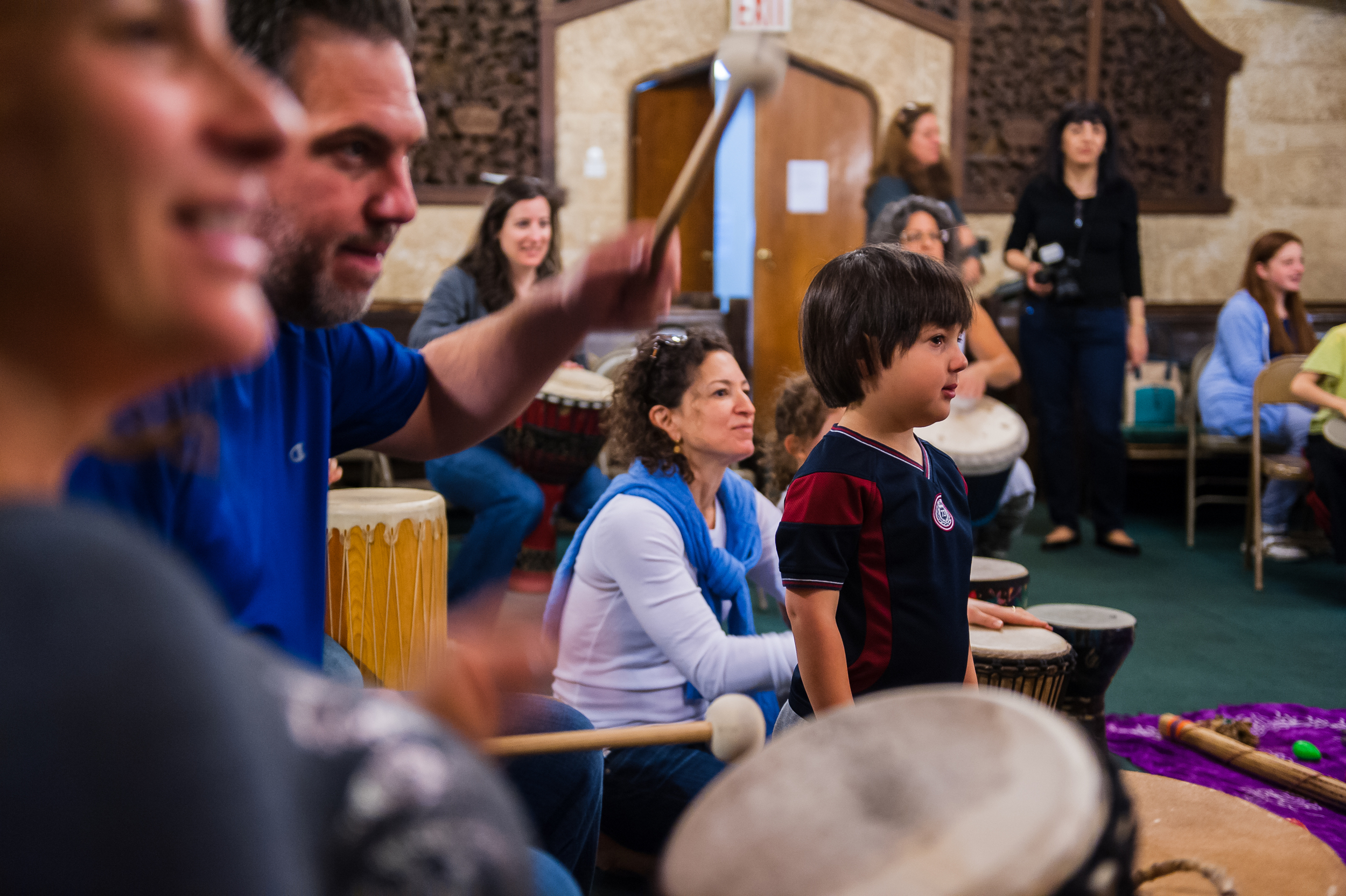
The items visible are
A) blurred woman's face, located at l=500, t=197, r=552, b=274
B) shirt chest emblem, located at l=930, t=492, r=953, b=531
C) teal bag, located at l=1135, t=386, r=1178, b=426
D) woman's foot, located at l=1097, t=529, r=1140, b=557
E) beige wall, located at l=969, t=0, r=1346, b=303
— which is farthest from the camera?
beige wall, located at l=969, t=0, r=1346, b=303

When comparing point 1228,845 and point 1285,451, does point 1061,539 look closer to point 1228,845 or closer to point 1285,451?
point 1285,451

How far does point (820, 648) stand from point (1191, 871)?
0.57 m

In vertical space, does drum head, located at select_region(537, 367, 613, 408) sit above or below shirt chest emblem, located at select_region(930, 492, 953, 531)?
above

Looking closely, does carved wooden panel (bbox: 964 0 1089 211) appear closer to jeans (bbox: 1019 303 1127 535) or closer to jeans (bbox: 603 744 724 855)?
jeans (bbox: 1019 303 1127 535)

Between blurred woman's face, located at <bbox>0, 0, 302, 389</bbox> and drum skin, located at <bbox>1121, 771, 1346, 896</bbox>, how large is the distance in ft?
4.22

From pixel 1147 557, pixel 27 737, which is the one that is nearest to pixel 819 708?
pixel 27 737

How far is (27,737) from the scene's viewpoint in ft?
1.21

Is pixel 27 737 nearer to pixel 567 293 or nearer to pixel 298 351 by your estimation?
pixel 298 351

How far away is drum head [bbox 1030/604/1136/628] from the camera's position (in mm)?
2443

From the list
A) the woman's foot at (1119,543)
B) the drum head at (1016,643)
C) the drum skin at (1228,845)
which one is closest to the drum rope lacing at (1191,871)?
the drum skin at (1228,845)

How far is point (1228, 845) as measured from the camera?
1.49 metres

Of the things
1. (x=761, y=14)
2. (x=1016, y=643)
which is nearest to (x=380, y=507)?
(x=1016, y=643)

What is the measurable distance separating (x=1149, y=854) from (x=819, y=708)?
0.49 m

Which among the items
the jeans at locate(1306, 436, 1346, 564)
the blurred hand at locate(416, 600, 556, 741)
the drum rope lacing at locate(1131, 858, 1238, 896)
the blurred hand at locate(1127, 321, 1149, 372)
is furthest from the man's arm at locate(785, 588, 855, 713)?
the blurred hand at locate(1127, 321, 1149, 372)
